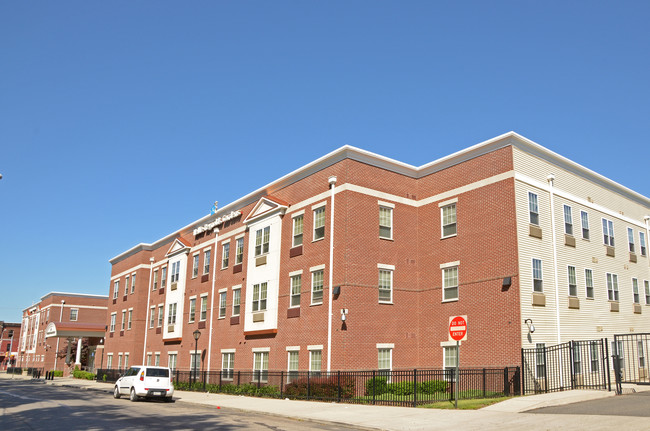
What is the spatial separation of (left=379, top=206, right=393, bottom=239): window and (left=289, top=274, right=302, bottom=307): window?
5138 mm

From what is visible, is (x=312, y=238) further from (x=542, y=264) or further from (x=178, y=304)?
(x=178, y=304)

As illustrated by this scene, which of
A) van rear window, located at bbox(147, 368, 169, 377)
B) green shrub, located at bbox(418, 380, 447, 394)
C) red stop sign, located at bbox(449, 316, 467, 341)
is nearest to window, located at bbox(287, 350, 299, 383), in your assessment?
van rear window, located at bbox(147, 368, 169, 377)

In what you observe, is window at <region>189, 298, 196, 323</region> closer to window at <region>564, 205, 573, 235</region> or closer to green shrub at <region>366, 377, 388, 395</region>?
green shrub at <region>366, 377, 388, 395</region>

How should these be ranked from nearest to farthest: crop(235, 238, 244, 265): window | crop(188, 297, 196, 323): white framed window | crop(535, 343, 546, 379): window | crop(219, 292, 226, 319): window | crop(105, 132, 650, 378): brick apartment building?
crop(535, 343, 546, 379): window < crop(105, 132, 650, 378): brick apartment building < crop(235, 238, 244, 265): window < crop(219, 292, 226, 319): window < crop(188, 297, 196, 323): white framed window

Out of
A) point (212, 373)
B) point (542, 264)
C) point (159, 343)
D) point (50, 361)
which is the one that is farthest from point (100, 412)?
point (50, 361)

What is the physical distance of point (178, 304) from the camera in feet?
151

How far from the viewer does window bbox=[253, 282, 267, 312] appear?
113 ft

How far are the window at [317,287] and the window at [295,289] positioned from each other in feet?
4.36

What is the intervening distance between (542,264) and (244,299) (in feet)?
59.5

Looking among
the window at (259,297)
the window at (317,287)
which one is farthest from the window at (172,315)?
the window at (317,287)

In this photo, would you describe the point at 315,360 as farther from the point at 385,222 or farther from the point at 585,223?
the point at 585,223

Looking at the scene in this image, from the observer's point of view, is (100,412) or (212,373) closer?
(100,412)

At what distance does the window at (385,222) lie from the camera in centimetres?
3056

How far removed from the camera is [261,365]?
110 ft
